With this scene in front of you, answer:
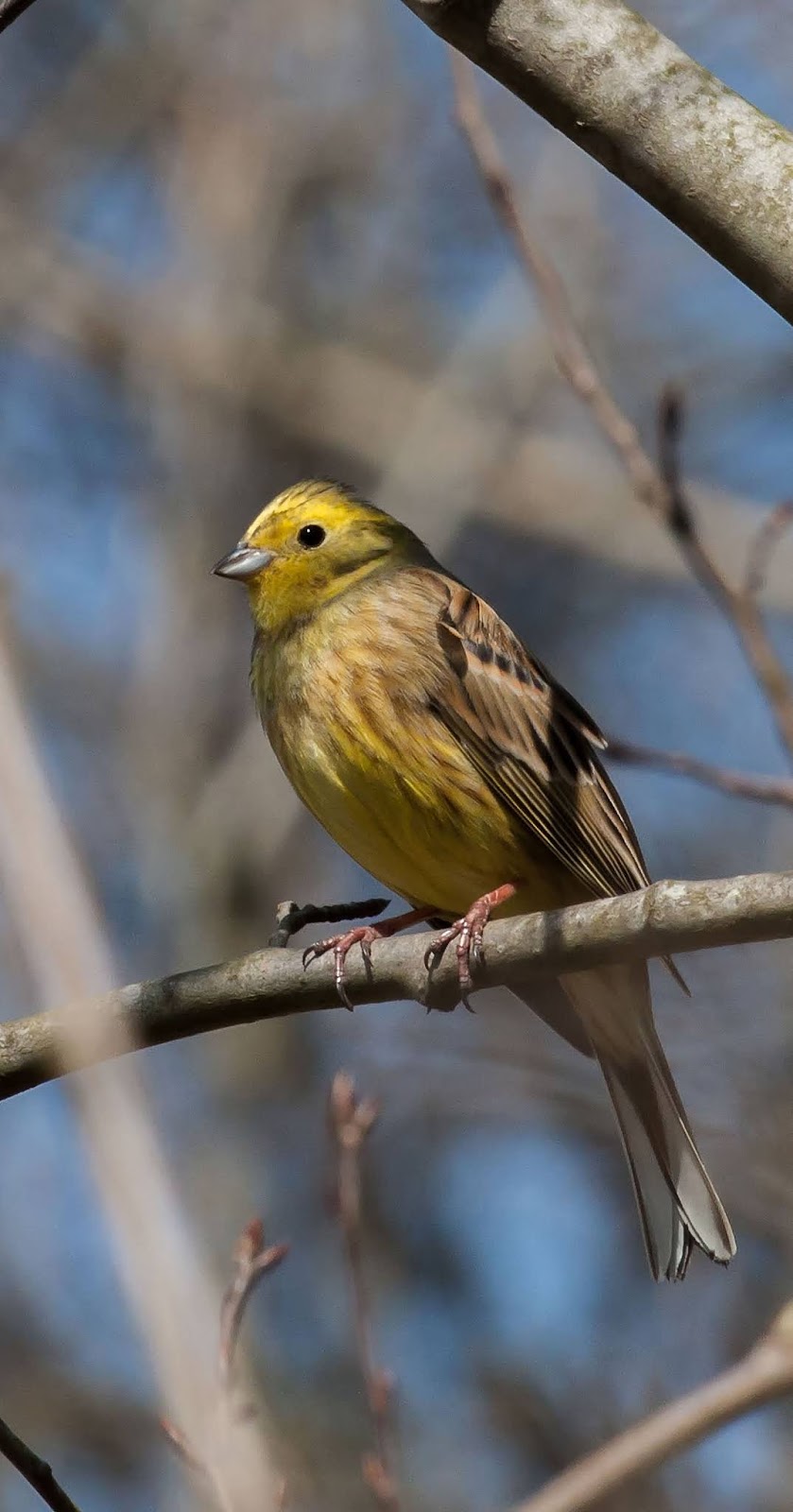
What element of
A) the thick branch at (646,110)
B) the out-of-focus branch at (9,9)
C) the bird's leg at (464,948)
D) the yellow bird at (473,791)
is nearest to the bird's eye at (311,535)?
the yellow bird at (473,791)

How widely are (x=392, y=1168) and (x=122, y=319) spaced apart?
Result: 5238 millimetres

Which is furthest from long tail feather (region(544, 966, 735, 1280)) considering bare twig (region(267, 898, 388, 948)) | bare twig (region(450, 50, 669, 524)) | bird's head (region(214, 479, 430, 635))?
bare twig (region(450, 50, 669, 524))

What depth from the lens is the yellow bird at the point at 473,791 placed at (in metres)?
4.87

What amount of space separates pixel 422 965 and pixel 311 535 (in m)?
2.14

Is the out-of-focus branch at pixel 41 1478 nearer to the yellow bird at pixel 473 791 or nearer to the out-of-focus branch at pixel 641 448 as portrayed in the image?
the out-of-focus branch at pixel 641 448

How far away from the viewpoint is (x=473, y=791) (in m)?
4.95

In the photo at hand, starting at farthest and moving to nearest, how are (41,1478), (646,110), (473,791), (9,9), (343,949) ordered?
1. (473,791)
2. (343,949)
3. (646,110)
4. (9,9)
5. (41,1478)

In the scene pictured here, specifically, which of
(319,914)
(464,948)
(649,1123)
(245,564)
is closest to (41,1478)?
(464,948)

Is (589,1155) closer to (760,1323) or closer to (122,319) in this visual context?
(760,1323)

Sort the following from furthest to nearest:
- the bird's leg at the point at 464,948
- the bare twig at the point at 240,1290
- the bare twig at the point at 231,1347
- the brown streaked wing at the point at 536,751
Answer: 1. the brown streaked wing at the point at 536,751
2. the bird's leg at the point at 464,948
3. the bare twig at the point at 240,1290
4. the bare twig at the point at 231,1347

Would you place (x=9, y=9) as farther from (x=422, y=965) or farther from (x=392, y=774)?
(x=392, y=774)

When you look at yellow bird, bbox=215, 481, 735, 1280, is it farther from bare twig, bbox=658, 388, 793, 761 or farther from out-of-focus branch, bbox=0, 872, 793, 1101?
bare twig, bbox=658, 388, 793, 761

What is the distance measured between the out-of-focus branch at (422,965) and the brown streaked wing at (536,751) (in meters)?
1.09

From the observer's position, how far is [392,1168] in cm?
956
